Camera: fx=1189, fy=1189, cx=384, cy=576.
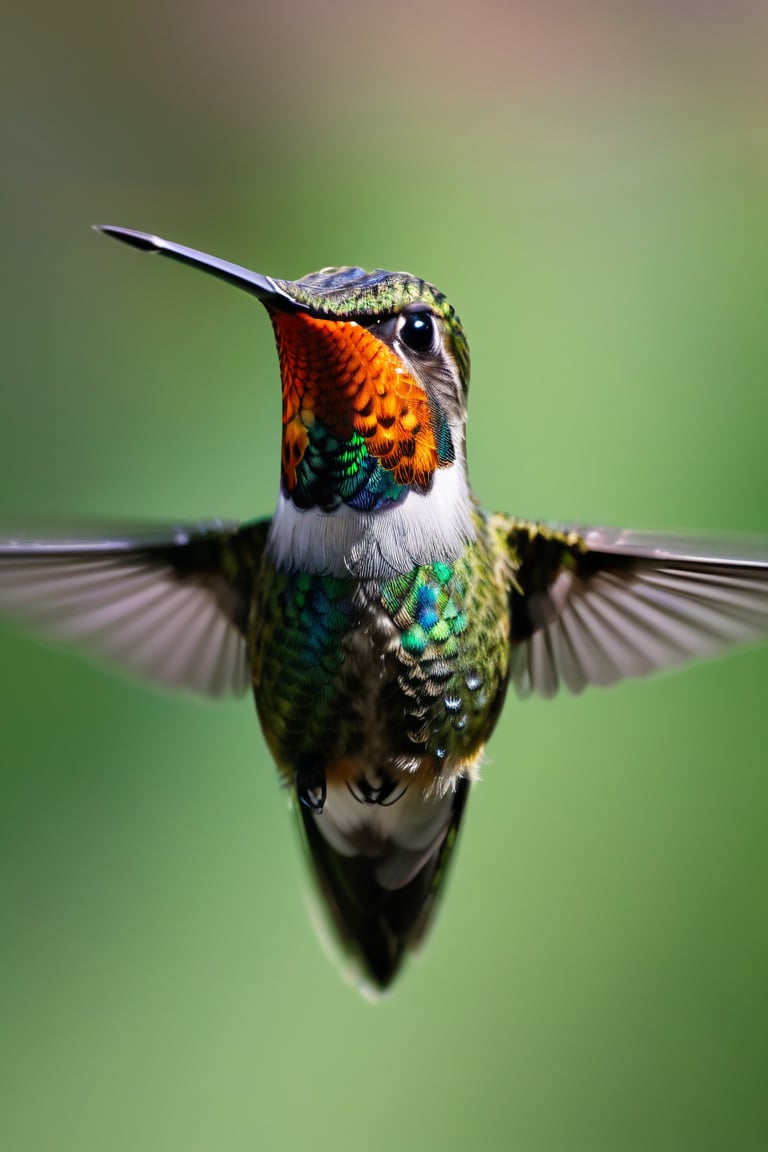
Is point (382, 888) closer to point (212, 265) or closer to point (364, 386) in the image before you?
point (364, 386)

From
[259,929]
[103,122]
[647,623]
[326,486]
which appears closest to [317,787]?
[326,486]

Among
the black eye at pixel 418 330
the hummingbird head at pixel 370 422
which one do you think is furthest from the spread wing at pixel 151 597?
the black eye at pixel 418 330

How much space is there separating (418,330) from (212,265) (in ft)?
0.90

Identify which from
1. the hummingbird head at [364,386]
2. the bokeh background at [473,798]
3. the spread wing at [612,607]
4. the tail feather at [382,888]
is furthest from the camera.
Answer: the bokeh background at [473,798]

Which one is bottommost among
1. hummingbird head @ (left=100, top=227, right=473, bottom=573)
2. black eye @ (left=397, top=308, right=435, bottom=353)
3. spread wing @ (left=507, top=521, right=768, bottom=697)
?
spread wing @ (left=507, top=521, right=768, bottom=697)

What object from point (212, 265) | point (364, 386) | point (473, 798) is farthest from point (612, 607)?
point (473, 798)

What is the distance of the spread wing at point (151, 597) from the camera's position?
1152 millimetres

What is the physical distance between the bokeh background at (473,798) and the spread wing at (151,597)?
2.38 ft

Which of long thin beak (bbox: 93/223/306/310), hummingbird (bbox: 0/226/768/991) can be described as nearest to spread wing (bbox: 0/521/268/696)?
hummingbird (bbox: 0/226/768/991)

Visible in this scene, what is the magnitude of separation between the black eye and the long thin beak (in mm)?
146

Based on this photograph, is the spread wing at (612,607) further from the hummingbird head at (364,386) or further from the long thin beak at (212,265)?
the long thin beak at (212,265)

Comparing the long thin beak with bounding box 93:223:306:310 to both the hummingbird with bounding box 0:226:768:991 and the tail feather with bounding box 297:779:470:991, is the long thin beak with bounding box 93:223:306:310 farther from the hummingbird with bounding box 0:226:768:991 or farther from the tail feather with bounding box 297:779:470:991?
the tail feather with bounding box 297:779:470:991

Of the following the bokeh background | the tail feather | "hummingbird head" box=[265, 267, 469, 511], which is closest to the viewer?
"hummingbird head" box=[265, 267, 469, 511]

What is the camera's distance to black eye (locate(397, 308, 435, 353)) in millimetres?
962
